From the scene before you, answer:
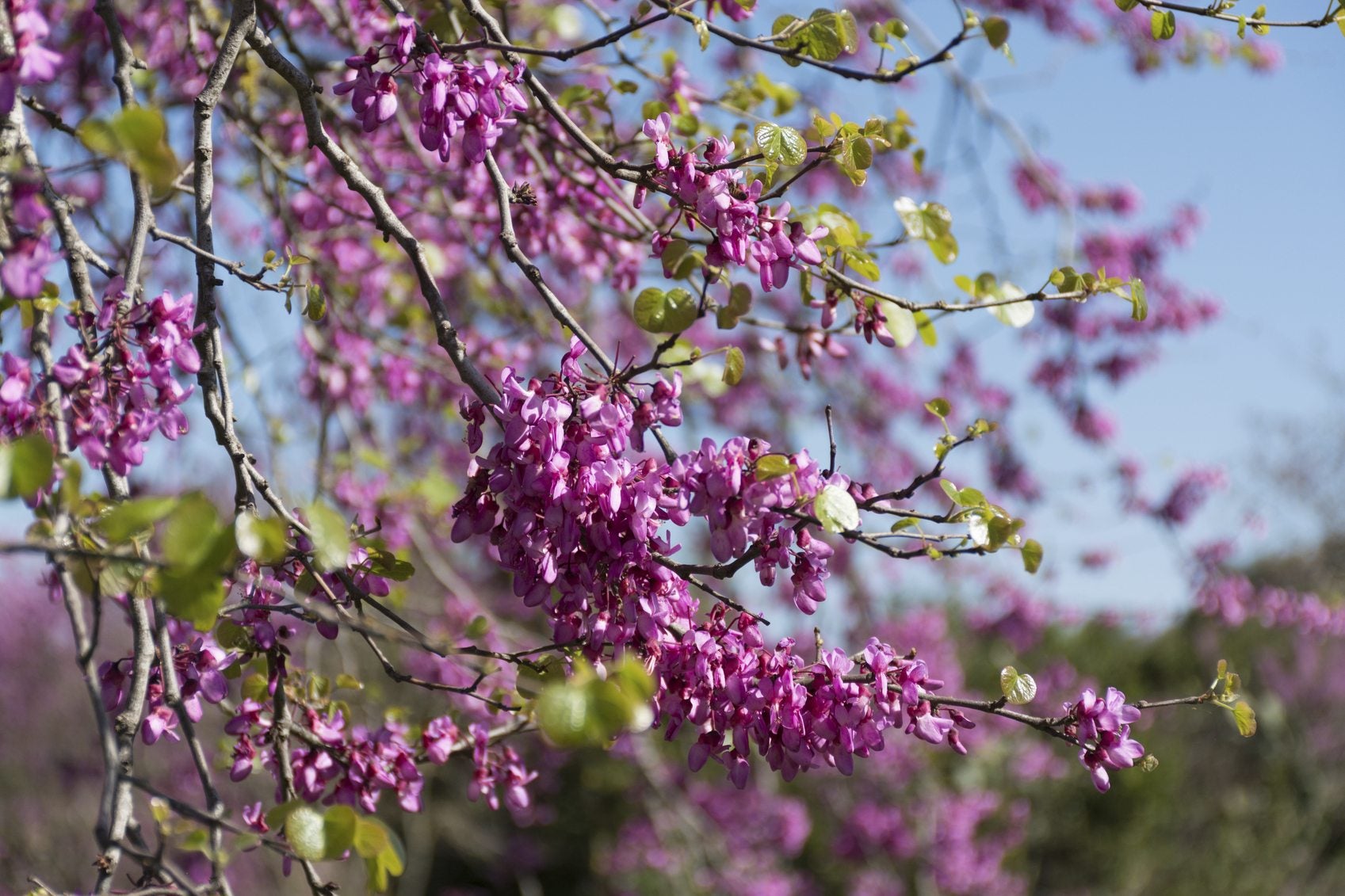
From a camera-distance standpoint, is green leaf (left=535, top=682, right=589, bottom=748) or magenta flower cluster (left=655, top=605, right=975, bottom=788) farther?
magenta flower cluster (left=655, top=605, right=975, bottom=788)

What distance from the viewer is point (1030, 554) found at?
1.61m

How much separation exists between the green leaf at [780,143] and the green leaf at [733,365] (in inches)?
11.1

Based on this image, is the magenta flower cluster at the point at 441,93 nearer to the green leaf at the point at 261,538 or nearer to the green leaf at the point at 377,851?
the green leaf at the point at 261,538

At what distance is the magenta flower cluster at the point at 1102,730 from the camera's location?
1458mm

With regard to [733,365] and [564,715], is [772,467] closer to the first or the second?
[733,365]

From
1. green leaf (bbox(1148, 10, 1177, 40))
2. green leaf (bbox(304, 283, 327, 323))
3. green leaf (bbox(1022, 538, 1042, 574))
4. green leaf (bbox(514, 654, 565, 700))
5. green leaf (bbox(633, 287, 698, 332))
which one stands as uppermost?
green leaf (bbox(1148, 10, 1177, 40))

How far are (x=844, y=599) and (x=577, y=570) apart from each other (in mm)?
4914

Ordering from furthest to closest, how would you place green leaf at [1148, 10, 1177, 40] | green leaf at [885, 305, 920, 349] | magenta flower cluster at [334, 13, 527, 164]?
green leaf at [885, 305, 920, 349] < green leaf at [1148, 10, 1177, 40] < magenta flower cluster at [334, 13, 527, 164]

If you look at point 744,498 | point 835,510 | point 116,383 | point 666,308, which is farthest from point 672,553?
point 116,383

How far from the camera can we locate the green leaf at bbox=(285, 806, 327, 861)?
3.81ft

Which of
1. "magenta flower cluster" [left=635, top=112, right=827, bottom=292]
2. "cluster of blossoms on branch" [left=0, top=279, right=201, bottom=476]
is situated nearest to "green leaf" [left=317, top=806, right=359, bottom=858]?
"cluster of blossoms on branch" [left=0, top=279, right=201, bottom=476]

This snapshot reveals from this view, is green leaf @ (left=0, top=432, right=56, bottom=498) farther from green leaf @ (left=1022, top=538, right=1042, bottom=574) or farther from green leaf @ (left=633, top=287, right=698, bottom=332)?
green leaf @ (left=1022, top=538, right=1042, bottom=574)

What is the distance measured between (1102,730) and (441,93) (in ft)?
4.16

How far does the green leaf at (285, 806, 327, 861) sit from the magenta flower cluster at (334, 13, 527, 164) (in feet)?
2.83
